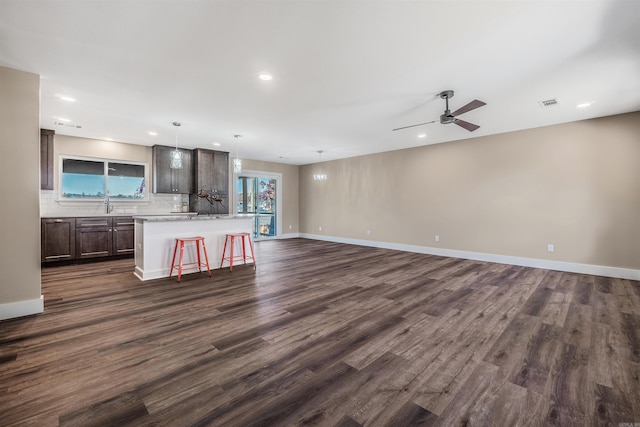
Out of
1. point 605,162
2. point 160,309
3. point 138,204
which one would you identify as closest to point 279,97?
point 160,309

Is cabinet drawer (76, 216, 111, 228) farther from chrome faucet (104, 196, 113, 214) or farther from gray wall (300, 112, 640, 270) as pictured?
gray wall (300, 112, 640, 270)

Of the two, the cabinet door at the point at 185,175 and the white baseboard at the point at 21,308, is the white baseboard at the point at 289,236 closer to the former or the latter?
the cabinet door at the point at 185,175

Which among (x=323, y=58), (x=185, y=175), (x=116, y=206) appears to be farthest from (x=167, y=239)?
(x=323, y=58)

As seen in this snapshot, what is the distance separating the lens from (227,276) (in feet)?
14.8

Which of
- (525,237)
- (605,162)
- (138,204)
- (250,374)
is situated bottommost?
(250,374)

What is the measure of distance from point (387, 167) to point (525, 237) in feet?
11.8

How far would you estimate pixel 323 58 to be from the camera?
8.93ft

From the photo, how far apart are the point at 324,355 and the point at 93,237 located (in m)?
5.86

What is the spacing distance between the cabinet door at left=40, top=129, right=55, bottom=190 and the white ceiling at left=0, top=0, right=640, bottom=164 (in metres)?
0.87

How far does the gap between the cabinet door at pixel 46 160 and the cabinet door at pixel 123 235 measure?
131 cm

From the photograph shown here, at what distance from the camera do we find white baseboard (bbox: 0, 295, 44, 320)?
2.83 metres

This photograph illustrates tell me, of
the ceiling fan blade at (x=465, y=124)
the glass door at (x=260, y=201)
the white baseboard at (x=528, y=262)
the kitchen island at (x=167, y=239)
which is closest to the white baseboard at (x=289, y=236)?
the glass door at (x=260, y=201)

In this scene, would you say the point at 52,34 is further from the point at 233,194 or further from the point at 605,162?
the point at 605,162

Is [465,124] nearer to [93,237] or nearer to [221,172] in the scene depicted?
[221,172]
